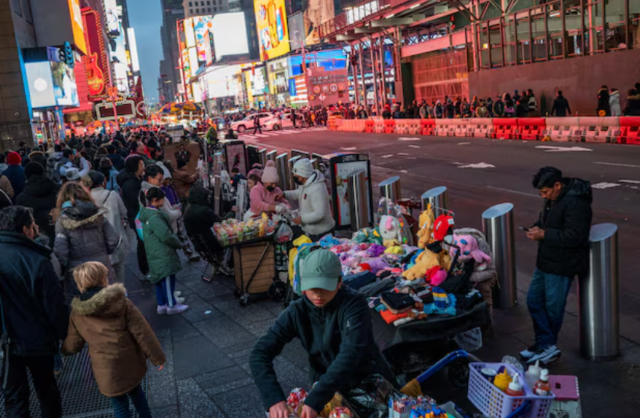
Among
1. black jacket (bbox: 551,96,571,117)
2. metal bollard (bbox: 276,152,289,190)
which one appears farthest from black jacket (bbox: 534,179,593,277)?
black jacket (bbox: 551,96,571,117)

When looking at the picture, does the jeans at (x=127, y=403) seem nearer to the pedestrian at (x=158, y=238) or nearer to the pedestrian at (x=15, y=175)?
the pedestrian at (x=158, y=238)

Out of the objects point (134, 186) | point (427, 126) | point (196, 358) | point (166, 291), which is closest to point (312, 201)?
point (166, 291)

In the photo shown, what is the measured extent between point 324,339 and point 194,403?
8.10 feet

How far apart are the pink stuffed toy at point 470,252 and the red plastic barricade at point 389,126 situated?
1423 inches

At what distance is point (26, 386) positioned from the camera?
5.17 meters

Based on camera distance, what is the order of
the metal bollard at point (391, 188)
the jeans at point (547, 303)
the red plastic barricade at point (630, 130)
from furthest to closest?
1. the red plastic barricade at point (630, 130)
2. the metal bollard at point (391, 188)
3. the jeans at point (547, 303)

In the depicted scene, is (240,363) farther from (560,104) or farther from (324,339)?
(560,104)

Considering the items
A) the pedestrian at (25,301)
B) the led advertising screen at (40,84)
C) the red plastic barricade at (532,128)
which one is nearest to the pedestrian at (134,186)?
the pedestrian at (25,301)

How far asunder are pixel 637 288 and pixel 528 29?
3351 centimetres

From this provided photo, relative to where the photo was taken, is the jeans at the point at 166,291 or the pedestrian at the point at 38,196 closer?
the jeans at the point at 166,291

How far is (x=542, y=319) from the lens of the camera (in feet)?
19.3

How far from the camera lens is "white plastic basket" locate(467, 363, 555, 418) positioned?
4.01m

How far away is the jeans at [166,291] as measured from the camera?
8366 mm

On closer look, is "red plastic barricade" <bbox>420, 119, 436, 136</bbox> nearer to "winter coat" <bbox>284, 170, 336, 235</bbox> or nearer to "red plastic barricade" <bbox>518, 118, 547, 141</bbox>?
"red plastic barricade" <bbox>518, 118, 547, 141</bbox>
